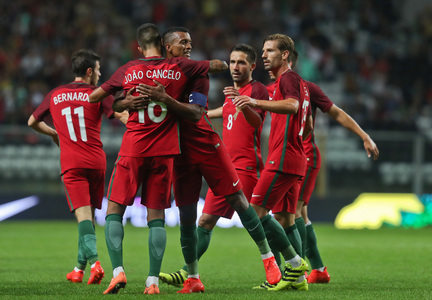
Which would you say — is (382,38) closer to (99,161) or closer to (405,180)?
(405,180)

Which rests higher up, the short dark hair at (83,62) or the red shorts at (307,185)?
the short dark hair at (83,62)

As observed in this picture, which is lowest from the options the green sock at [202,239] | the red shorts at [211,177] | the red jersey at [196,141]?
the green sock at [202,239]

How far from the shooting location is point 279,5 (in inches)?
957

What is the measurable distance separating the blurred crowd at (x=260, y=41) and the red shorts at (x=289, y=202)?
41.3 feet

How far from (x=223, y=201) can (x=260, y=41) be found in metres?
15.8

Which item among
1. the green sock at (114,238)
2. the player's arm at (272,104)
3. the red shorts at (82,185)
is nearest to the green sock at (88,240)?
the red shorts at (82,185)

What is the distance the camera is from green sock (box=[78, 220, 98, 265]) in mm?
7160

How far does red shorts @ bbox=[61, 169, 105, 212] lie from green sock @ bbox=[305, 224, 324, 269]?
2.17 metres

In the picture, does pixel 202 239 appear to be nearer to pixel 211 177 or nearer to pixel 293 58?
pixel 211 177

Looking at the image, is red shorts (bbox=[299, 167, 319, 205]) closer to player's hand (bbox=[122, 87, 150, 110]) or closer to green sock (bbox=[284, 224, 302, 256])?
green sock (bbox=[284, 224, 302, 256])

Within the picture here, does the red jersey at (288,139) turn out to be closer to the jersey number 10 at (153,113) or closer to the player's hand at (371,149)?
the player's hand at (371,149)

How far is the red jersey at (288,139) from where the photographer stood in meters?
6.80

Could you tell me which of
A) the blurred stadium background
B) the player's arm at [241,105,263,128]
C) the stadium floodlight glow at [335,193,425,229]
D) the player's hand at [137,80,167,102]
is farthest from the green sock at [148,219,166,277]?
the stadium floodlight glow at [335,193,425,229]

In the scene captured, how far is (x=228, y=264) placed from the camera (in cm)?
938
